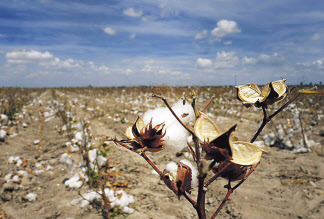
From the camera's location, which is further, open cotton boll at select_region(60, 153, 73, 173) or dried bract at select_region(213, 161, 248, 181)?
open cotton boll at select_region(60, 153, 73, 173)

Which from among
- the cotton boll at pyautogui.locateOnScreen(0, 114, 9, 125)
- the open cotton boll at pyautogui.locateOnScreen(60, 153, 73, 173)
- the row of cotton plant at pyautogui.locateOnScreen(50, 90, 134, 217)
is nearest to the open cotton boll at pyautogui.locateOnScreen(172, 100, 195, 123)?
the row of cotton plant at pyautogui.locateOnScreen(50, 90, 134, 217)

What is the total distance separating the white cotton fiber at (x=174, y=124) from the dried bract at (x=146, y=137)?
3 centimetres

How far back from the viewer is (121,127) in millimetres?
6457

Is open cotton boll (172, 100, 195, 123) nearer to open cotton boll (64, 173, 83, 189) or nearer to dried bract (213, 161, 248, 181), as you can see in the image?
dried bract (213, 161, 248, 181)

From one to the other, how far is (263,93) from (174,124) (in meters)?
0.28

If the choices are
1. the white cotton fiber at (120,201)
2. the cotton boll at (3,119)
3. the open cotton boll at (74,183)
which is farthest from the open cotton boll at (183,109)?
the cotton boll at (3,119)

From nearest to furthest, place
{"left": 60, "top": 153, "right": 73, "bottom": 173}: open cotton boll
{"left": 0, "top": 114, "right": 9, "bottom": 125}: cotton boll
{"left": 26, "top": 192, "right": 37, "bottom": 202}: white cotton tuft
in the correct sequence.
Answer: {"left": 26, "top": 192, "right": 37, "bottom": 202}: white cotton tuft
{"left": 60, "top": 153, "right": 73, "bottom": 173}: open cotton boll
{"left": 0, "top": 114, "right": 9, "bottom": 125}: cotton boll

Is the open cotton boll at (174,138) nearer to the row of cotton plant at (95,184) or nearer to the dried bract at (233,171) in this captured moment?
the dried bract at (233,171)

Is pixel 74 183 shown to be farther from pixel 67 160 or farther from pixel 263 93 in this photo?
pixel 263 93

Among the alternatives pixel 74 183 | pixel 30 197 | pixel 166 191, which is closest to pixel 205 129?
pixel 166 191

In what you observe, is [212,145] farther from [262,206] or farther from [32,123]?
[32,123]

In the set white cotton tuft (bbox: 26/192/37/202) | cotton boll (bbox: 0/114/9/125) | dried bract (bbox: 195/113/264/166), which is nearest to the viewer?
dried bract (bbox: 195/113/264/166)

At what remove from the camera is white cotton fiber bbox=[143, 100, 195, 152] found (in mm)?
628

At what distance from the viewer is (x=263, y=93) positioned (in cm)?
57
